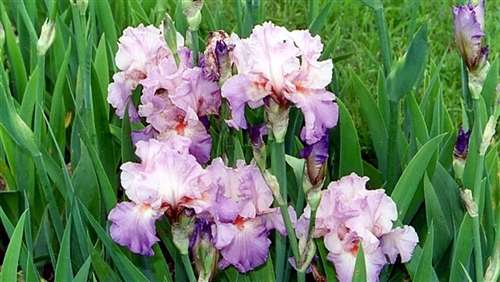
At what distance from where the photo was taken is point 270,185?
130cm

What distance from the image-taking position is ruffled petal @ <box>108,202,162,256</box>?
1.27 m

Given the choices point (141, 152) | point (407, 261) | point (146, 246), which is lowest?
point (407, 261)

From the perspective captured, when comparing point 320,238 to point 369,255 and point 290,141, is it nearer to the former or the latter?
point 369,255

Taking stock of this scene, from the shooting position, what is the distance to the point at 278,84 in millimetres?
1270

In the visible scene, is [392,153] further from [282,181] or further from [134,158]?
[134,158]

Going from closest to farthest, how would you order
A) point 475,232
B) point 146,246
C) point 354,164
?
1. point 146,246
2. point 475,232
3. point 354,164

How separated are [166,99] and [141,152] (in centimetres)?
17

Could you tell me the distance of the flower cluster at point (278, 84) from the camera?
127cm

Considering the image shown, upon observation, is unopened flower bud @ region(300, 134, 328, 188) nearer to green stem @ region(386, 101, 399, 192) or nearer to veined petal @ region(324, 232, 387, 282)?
veined petal @ region(324, 232, 387, 282)

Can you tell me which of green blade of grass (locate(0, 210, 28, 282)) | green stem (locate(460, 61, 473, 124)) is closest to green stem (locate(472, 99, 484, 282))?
green stem (locate(460, 61, 473, 124))

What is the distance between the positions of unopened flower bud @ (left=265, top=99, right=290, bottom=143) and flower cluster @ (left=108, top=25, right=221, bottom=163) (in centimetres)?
17

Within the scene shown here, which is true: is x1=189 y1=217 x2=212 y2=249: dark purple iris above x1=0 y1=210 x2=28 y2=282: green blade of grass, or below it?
above

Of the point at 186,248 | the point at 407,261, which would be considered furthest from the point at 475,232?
the point at 186,248

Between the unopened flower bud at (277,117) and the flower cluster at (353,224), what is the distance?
0.13 metres
